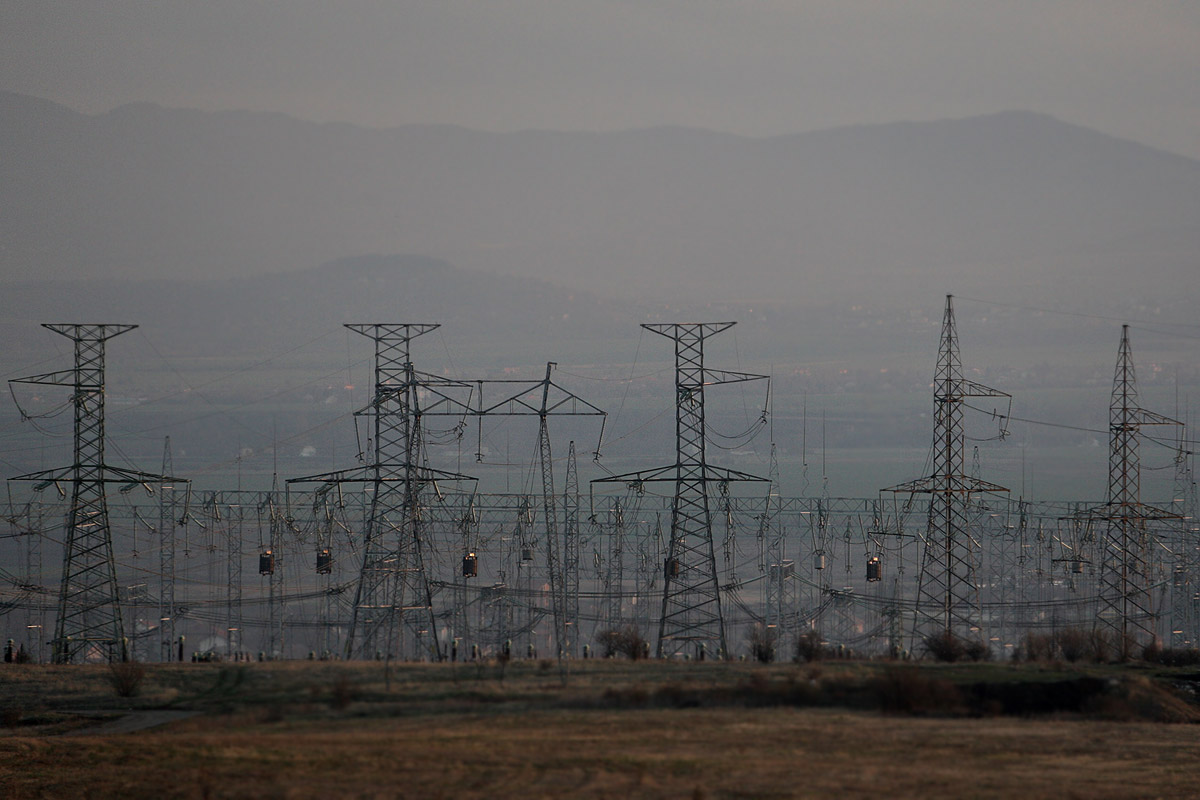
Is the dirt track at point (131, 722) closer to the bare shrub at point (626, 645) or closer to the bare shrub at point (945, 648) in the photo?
the bare shrub at point (626, 645)

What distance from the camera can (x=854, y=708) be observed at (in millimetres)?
33438

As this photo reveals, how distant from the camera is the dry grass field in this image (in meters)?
27.1

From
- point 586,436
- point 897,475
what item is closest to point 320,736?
point 586,436

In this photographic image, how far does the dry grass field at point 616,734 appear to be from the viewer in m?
27.1

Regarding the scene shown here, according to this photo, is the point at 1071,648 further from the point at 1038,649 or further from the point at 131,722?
the point at 131,722

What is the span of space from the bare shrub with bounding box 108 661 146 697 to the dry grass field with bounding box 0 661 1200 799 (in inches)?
10.5

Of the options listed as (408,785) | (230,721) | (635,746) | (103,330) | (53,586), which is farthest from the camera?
(53,586)

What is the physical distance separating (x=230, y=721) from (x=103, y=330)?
69.1 feet

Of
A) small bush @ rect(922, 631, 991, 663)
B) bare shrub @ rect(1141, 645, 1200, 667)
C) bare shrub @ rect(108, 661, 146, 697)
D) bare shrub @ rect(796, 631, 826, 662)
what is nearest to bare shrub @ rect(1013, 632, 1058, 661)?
small bush @ rect(922, 631, 991, 663)

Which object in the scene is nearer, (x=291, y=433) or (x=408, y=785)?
(x=408, y=785)

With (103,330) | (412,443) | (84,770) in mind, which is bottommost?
(84,770)

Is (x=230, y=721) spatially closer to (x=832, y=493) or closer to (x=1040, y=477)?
(x=832, y=493)

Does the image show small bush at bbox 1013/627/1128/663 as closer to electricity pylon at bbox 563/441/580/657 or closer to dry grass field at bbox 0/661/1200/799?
dry grass field at bbox 0/661/1200/799

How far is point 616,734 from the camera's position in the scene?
30016mm
